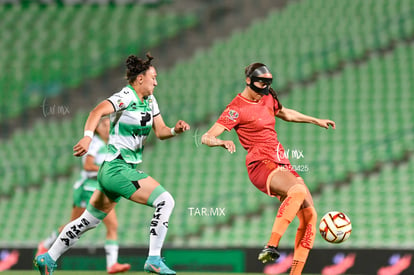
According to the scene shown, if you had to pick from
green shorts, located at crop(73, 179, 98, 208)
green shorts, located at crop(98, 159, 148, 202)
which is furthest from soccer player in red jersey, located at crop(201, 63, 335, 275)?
green shorts, located at crop(73, 179, 98, 208)

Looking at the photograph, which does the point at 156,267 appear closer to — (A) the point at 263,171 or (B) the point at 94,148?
(A) the point at 263,171

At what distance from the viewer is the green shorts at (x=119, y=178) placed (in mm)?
7119

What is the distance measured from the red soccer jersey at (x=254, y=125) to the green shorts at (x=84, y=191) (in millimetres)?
2736

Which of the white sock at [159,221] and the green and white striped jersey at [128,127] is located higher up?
the green and white striped jersey at [128,127]

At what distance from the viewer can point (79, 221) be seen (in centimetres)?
743

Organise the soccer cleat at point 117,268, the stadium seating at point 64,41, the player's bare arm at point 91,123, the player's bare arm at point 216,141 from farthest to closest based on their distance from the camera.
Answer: the stadium seating at point 64,41, the soccer cleat at point 117,268, the player's bare arm at point 216,141, the player's bare arm at point 91,123

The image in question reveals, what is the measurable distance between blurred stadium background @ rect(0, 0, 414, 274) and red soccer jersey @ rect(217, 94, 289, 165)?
281cm

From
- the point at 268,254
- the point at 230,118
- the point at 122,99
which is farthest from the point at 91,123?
the point at 268,254

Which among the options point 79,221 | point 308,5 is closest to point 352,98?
point 308,5

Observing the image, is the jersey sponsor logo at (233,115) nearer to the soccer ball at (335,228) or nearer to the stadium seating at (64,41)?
the soccer ball at (335,228)

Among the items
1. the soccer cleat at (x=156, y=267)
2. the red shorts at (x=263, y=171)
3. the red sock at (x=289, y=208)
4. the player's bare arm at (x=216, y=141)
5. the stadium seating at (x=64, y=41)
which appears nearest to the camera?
the player's bare arm at (x=216, y=141)

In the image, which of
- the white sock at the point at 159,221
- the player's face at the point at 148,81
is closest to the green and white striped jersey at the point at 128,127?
the player's face at the point at 148,81

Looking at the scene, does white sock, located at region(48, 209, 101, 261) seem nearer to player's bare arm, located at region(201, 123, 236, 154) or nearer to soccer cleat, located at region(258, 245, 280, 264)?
player's bare arm, located at region(201, 123, 236, 154)

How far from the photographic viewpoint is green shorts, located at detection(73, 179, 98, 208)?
957 cm
